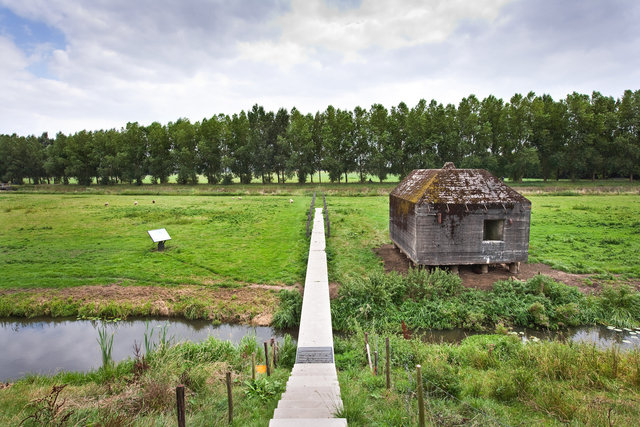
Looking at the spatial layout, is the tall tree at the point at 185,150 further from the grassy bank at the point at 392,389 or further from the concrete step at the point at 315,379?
the concrete step at the point at 315,379

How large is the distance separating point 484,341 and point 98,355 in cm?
1247

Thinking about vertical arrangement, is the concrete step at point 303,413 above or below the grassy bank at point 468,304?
above

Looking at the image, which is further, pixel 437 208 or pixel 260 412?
pixel 437 208

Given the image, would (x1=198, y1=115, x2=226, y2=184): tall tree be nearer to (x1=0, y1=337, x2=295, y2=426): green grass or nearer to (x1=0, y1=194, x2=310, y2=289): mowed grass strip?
(x1=0, y1=194, x2=310, y2=289): mowed grass strip

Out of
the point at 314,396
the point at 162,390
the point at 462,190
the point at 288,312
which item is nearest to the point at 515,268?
the point at 462,190

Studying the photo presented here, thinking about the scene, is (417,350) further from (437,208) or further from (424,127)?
(424,127)

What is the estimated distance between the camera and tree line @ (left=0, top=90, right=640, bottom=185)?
191 ft

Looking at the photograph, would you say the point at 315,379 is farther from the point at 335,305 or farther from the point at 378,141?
the point at 378,141

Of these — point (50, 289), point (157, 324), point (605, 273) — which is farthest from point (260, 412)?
point (605, 273)

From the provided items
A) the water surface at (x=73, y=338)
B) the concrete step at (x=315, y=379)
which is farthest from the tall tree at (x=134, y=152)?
the concrete step at (x=315, y=379)

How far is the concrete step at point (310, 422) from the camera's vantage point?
17.9 ft

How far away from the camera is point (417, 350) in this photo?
9.43 meters

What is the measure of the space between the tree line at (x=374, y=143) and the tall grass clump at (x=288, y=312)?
162 feet

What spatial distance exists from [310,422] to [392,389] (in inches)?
88.4
